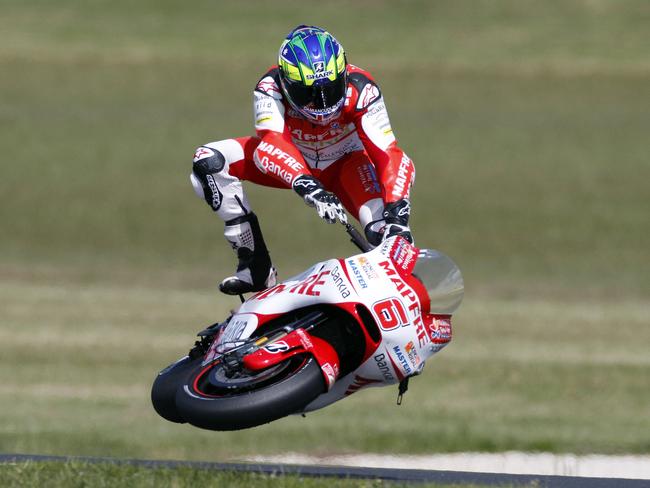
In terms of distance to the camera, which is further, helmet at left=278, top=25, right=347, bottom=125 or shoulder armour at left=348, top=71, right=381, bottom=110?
shoulder armour at left=348, top=71, right=381, bottom=110

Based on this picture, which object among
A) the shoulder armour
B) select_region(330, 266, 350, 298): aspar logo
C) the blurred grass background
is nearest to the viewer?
select_region(330, 266, 350, 298): aspar logo

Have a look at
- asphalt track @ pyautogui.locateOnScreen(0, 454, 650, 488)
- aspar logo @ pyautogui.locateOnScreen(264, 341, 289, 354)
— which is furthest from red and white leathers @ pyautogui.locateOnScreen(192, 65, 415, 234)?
asphalt track @ pyautogui.locateOnScreen(0, 454, 650, 488)

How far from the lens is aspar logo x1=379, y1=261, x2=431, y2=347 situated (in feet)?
27.5

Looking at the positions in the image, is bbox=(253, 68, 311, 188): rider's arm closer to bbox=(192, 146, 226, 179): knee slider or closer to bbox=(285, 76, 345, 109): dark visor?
bbox=(285, 76, 345, 109): dark visor

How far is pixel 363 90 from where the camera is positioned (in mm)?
9445

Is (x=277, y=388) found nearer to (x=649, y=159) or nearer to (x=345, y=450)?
(x=345, y=450)

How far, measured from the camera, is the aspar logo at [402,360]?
840 centimetres

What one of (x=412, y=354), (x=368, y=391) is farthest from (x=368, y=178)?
(x=368, y=391)

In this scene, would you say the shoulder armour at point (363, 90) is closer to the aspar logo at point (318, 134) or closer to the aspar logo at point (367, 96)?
the aspar logo at point (367, 96)

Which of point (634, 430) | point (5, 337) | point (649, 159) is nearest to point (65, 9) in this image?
point (649, 159)

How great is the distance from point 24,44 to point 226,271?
85.0ft

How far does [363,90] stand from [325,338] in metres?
2.05

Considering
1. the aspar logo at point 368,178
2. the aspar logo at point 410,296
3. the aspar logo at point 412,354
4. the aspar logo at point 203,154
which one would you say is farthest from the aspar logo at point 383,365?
the aspar logo at point 203,154

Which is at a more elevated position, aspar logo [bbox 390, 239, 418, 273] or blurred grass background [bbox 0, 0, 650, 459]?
aspar logo [bbox 390, 239, 418, 273]
